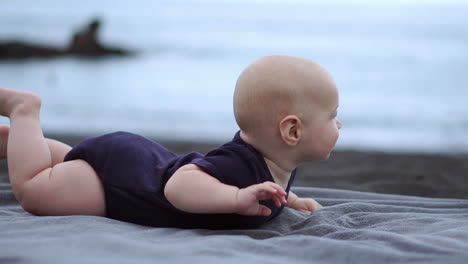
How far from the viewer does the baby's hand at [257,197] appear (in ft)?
3.38

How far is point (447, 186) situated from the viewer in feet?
6.24

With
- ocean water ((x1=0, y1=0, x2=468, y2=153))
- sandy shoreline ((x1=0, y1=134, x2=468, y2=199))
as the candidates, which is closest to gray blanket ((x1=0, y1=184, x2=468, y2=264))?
sandy shoreline ((x1=0, y1=134, x2=468, y2=199))

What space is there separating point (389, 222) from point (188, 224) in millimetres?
485

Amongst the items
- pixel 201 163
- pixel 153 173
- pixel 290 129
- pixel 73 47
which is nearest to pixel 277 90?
pixel 290 129

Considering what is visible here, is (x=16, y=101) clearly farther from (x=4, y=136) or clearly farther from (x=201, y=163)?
(x=201, y=163)

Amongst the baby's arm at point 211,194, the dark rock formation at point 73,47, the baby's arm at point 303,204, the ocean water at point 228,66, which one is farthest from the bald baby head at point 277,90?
the dark rock formation at point 73,47

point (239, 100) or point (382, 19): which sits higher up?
point (382, 19)

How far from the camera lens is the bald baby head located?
3.76 ft

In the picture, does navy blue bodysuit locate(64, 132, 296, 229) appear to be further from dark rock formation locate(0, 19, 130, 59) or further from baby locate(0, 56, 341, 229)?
dark rock formation locate(0, 19, 130, 59)

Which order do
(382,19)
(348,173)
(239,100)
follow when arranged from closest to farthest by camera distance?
(239,100) → (348,173) → (382,19)

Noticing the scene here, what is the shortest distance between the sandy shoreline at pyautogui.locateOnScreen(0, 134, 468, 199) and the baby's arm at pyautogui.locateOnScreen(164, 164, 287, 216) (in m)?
0.86

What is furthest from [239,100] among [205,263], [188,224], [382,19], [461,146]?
[382,19]

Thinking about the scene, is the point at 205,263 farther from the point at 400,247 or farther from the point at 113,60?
the point at 113,60

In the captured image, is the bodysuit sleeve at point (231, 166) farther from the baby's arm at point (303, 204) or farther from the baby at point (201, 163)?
the baby's arm at point (303, 204)
